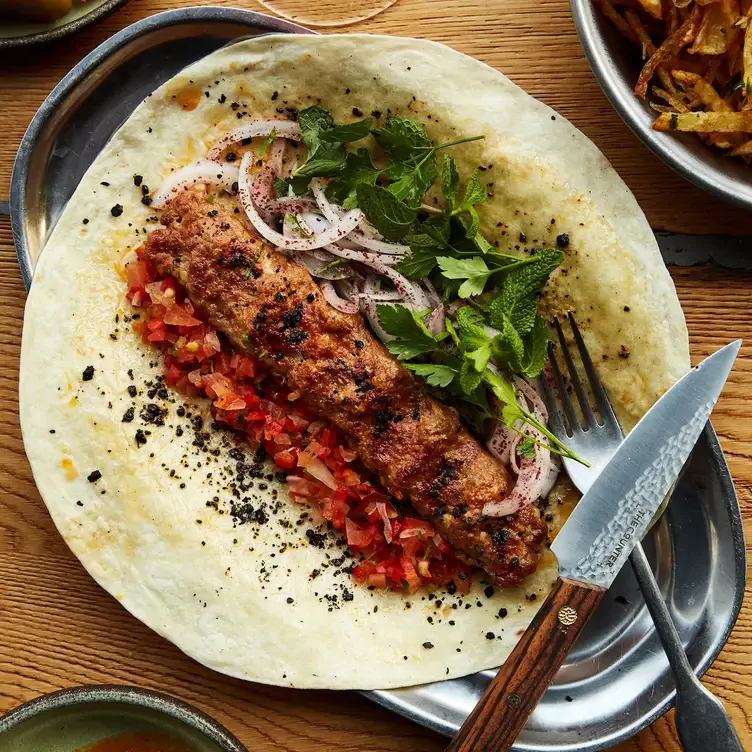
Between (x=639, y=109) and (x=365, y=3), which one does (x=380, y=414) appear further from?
(x=365, y=3)

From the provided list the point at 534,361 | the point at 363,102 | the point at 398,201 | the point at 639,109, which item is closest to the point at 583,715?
the point at 534,361

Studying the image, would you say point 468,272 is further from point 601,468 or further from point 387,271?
point 601,468

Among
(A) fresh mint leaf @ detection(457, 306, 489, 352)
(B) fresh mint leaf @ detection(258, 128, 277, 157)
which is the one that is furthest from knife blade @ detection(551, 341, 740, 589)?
(B) fresh mint leaf @ detection(258, 128, 277, 157)

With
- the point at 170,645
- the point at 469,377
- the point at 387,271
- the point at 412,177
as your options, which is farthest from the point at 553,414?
the point at 170,645

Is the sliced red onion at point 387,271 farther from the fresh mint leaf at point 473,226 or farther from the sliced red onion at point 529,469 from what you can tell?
the sliced red onion at point 529,469

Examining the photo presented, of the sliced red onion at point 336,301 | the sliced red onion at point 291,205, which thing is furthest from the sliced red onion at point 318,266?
the sliced red onion at point 291,205

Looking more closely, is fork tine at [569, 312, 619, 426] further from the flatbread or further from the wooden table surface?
the wooden table surface
